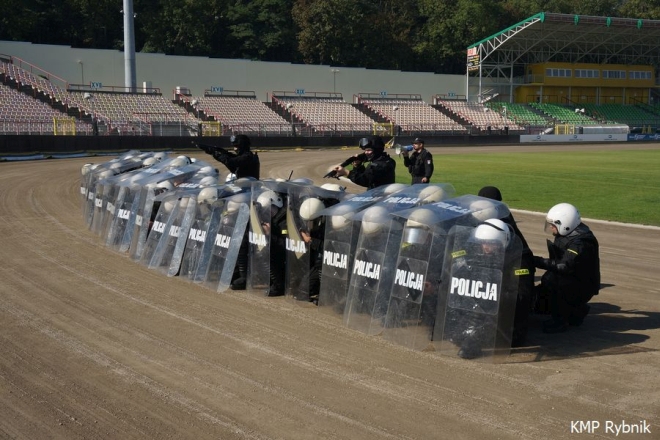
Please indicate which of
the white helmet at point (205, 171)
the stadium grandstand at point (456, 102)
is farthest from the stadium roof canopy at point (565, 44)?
the white helmet at point (205, 171)

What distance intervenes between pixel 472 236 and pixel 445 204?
2.52 ft

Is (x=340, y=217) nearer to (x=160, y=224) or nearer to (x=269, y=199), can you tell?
(x=269, y=199)

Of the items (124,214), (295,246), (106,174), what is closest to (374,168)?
(295,246)

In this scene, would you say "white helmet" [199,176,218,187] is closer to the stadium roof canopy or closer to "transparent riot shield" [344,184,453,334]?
"transparent riot shield" [344,184,453,334]

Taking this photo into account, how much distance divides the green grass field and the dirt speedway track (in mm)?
8397

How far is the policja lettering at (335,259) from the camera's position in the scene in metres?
7.91

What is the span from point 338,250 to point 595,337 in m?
2.85

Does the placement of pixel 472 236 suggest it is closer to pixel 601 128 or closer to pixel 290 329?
pixel 290 329

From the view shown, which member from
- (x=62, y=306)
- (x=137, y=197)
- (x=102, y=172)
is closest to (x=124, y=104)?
(x=102, y=172)

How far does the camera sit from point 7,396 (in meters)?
5.68

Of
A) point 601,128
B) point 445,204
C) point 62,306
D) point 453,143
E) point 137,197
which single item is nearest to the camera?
point 445,204

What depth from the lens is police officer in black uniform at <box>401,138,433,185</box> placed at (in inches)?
493

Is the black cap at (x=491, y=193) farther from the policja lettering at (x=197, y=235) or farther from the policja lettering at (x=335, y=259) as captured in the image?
the policja lettering at (x=197, y=235)

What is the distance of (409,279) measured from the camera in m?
6.98
